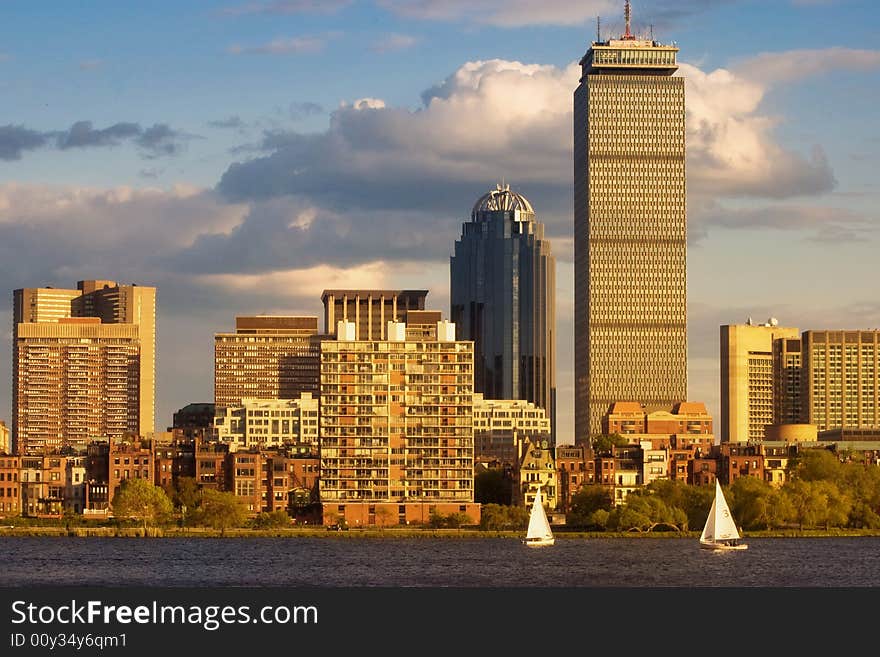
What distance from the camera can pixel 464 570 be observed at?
554 feet

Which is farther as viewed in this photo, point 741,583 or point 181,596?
point 741,583

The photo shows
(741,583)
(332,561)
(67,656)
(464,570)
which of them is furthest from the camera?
(332,561)

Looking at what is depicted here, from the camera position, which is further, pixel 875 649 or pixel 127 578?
pixel 127 578

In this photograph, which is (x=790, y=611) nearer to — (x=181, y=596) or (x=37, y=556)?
(x=181, y=596)

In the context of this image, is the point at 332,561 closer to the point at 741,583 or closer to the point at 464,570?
the point at 464,570

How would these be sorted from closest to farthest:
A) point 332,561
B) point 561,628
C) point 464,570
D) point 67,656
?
point 67,656, point 561,628, point 464,570, point 332,561

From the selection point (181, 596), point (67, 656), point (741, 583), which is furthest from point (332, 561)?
point (67, 656)

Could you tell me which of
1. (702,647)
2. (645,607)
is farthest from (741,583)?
(702,647)

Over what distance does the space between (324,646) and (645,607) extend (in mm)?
19344

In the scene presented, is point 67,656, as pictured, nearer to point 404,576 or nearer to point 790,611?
point 790,611

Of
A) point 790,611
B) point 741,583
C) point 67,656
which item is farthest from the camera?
point 741,583

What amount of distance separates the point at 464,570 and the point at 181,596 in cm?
6891

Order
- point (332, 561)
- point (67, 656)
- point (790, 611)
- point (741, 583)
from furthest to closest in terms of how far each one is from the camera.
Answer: point (332, 561) → point (741, 583) → point (790, 611) → point (67, 656)

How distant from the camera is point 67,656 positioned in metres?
77.6
